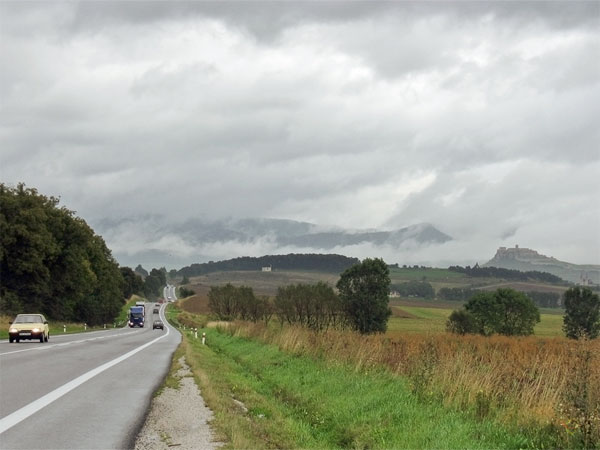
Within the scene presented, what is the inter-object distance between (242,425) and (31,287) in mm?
63530

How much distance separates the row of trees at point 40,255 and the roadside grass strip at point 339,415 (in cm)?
5021

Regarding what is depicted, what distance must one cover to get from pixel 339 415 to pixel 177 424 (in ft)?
12.7

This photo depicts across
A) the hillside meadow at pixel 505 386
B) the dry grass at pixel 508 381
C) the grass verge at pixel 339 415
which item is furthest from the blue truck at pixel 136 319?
the grass verge at pixel 339 415

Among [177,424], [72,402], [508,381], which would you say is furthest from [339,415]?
[72,402]

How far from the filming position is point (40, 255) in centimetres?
6631

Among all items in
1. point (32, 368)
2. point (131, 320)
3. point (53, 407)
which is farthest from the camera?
point (131, 320)

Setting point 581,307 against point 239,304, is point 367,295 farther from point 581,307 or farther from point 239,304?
point 581,307

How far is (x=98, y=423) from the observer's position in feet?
32.9

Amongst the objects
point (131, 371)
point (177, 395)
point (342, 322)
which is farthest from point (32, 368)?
point (342, 322)

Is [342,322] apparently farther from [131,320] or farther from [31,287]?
[131,320]

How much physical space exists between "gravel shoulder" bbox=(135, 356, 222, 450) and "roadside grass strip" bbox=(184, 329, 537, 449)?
268 mm

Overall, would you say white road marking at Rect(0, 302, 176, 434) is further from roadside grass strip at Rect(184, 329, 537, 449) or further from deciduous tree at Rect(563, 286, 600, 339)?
deciduous tree at Rect(563, 286, 600, 339)

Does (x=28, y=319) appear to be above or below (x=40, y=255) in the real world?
below

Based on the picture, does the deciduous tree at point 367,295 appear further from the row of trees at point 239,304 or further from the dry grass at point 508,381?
the dry grass at point 508,381
